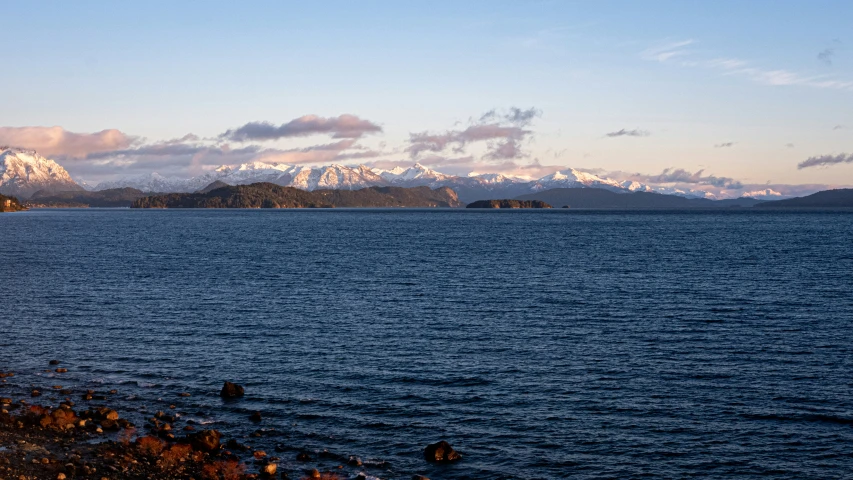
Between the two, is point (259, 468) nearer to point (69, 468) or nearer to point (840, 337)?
point (69, 468)

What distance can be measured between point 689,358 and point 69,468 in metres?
36.0

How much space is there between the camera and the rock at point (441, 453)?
29.8m

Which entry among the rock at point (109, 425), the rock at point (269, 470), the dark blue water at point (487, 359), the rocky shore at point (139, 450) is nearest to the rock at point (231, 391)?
the dark blue water at point (487, 359)

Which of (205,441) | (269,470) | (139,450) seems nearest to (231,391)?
(205,441)

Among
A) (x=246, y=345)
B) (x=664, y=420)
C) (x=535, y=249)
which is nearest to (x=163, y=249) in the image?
(x=535, y=249)

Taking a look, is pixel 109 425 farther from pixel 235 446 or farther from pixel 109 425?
pixel 235 446

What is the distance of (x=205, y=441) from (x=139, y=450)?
2.63 m

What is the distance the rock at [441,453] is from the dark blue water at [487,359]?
45 centimetres

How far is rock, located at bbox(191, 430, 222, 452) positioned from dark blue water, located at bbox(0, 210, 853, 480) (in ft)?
7.53

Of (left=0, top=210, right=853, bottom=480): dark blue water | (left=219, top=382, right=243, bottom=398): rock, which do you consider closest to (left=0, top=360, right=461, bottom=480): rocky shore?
(left=0, top=210, right=853, bottom=480): dark blue water

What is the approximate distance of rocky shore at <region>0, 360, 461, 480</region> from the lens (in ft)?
89.0

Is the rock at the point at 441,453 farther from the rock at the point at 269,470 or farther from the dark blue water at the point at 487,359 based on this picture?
the rock at the point at 269,470

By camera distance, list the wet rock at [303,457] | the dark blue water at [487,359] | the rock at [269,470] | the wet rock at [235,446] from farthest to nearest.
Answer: the dark blue water at [487,359] < the wet rock at [235,446] < the wet rock at [303,457] < the rock at [269,470]

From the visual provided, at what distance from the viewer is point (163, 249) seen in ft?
443
